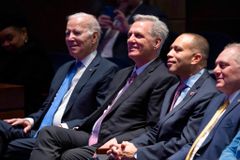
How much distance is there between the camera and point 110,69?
4.88 meters

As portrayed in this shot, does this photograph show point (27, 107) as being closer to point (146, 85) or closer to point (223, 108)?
point (146, 85)

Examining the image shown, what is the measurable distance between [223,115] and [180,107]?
0.36m

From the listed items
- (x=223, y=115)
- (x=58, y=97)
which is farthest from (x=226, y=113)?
(x=58, y=97)

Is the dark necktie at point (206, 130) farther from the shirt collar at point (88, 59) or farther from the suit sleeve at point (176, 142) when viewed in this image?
the shirt collar at point (88, 59)

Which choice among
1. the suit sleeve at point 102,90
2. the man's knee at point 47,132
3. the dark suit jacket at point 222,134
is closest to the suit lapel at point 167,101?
the dark suit jacket at point 222,134

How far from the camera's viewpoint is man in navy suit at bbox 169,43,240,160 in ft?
12.3

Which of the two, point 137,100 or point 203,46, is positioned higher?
point 203,46

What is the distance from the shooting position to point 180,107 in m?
4.11

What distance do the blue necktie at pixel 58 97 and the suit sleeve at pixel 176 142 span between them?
1072 mm

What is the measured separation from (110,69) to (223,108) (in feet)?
3.79

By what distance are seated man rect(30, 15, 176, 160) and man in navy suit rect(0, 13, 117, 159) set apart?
0.20 metres

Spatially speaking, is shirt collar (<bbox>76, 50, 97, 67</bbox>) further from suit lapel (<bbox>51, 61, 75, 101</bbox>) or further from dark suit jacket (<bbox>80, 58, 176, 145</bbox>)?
dark suit jacket (<bbox>80, 58, 176, 145</bbox>)

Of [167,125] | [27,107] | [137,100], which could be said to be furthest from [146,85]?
[27,107]

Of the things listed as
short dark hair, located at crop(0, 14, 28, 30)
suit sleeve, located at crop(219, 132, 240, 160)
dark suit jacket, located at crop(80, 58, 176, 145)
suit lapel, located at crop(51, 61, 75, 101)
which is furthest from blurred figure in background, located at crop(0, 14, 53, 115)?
suit sleeve, located at crop(219, 132, 240, 160)
